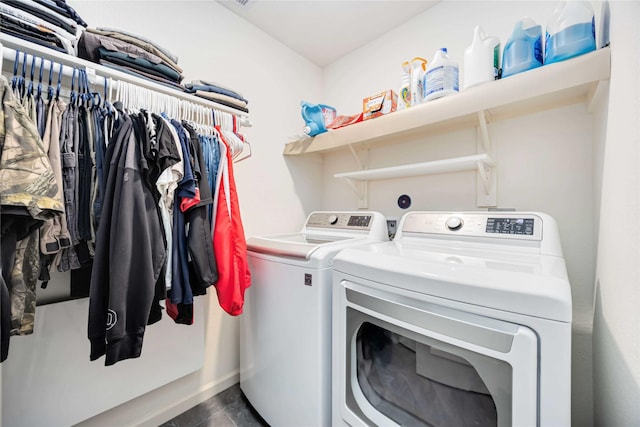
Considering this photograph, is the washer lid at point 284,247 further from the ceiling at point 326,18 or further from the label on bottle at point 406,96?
the ceiling at point 326,18

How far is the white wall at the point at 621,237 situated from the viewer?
0.59 m

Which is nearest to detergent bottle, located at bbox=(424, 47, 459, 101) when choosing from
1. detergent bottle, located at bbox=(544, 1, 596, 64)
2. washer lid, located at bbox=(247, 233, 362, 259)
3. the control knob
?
detergent bottle, located at bbox=(544, 1, 596, 64)

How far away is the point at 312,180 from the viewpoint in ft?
7.38

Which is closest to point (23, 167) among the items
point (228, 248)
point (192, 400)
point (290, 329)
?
point (228, 248)

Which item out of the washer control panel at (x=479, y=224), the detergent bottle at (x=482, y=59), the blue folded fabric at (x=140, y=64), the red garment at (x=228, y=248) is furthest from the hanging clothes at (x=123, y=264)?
the detergent bottle at (x=482, y=59)

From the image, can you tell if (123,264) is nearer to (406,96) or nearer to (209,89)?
(209,89)

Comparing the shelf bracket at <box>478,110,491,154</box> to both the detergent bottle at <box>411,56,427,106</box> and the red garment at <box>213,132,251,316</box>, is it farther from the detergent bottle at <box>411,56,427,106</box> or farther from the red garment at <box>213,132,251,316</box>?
the red garment at <box>213,132,251,316</box>

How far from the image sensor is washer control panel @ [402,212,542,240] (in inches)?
40.3

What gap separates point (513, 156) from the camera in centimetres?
137

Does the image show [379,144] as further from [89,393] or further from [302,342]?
[89,393]

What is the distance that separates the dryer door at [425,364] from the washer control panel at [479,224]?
595 mm

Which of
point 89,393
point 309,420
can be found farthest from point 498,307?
point 89,393

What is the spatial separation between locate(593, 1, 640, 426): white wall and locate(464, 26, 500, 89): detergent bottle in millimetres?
374

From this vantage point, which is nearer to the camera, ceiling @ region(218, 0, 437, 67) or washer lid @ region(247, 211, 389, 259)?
washer lid @ region(247, 211, 389, 259)
